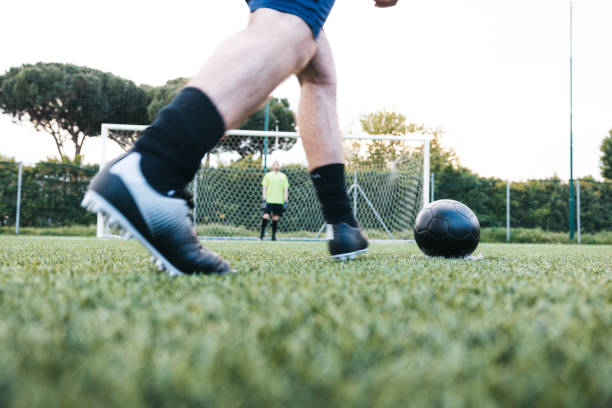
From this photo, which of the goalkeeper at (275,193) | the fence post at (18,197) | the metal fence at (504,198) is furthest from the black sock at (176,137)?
the metal fence at (504,198)

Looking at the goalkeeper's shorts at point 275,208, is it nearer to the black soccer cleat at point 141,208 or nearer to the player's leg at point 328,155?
the player's leg at point 328,155

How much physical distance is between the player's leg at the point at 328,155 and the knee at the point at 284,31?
0.51 meters

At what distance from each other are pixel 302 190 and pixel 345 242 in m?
9.94

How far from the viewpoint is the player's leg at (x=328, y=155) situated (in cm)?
186

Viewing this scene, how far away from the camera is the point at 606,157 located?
25.6m

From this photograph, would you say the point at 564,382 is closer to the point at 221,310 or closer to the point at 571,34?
the point at 221,310

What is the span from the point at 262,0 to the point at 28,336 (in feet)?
3.67

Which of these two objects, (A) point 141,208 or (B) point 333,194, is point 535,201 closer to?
(B) point 333,194

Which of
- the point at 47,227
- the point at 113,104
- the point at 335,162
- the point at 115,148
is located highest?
the point at 113,104

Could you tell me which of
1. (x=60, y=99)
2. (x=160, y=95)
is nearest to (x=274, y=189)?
(x=160, y=95)

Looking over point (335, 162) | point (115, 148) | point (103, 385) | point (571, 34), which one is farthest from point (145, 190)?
point (571, 34)

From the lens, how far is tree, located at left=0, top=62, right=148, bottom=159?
21422mm

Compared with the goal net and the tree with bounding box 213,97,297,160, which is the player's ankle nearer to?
the goal net

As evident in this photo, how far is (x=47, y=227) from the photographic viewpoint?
11.9m
